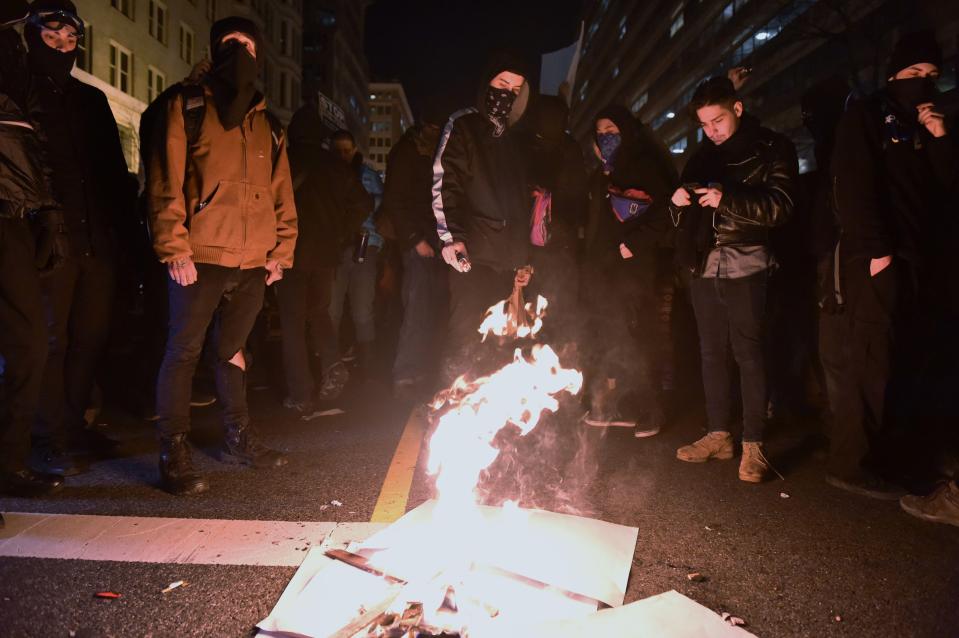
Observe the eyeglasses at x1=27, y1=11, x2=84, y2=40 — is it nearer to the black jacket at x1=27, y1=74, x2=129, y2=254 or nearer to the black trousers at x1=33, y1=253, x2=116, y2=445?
the black jacket at x1=27, y1=74, x2=129, y2=254

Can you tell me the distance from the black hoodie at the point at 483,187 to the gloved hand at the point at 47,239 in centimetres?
232

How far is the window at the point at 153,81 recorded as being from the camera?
3219cm

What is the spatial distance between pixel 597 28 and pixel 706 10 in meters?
64.9

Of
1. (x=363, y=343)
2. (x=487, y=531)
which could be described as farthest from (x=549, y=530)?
(x=363, y=343)

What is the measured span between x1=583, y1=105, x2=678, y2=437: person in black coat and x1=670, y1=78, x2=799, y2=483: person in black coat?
697 millimetres

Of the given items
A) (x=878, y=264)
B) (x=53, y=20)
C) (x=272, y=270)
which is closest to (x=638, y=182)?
(x=878, y=264)

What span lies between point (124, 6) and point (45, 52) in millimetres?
31763

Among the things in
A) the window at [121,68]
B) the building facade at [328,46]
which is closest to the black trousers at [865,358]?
the window at [121,68]

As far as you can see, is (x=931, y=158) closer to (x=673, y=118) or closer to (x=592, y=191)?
(x=592, y=191)

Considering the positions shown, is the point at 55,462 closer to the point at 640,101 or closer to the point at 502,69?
the point at 502,69

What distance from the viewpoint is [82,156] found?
4027 millimetres

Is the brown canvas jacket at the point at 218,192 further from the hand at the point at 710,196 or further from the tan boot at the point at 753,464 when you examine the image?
the tan boot at the point at 753,464

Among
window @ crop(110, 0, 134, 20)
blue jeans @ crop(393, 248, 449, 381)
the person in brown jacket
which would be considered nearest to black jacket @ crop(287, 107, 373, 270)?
blue jeans @ crop(393, 248, 449, 381)

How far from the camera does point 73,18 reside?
3807mm
